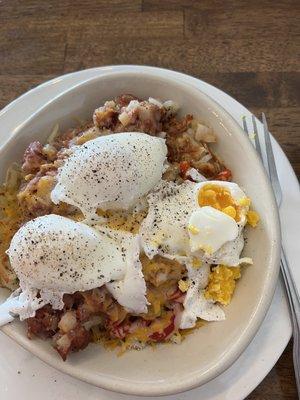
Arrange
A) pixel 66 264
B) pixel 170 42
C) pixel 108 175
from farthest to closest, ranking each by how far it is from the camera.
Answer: pixel 170 42, pixel 108 175, pixel 66 264

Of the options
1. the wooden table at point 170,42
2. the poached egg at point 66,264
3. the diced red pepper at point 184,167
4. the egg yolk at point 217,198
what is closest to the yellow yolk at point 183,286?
the poached egg at point 66,264

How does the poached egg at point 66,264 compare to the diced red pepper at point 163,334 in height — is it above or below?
above

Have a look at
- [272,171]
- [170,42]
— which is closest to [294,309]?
[272,171]

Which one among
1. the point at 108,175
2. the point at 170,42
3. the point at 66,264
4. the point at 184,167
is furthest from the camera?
the point at 170,42

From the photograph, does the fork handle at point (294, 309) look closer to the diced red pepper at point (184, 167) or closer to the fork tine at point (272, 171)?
the fork tine at point (272, 171)

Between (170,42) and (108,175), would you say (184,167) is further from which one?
(170,42)
